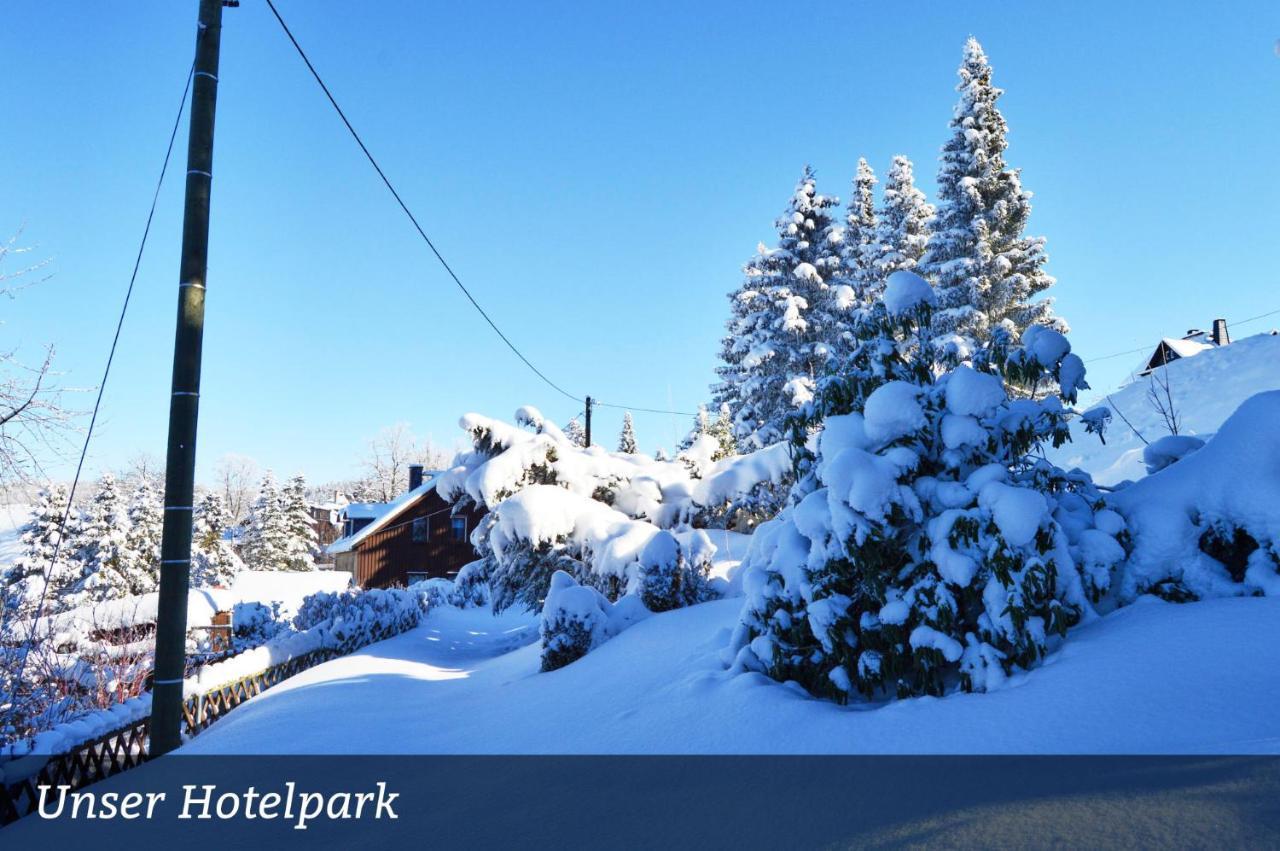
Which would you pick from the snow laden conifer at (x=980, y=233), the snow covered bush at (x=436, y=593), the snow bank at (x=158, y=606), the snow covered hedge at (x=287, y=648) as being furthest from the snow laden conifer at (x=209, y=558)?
the snow laden conifer at (x=980, y=233)

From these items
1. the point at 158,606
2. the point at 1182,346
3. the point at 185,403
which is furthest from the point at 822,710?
the point at 1182,346

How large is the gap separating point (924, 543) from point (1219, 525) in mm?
1904

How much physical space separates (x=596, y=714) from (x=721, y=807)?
7.50 ft

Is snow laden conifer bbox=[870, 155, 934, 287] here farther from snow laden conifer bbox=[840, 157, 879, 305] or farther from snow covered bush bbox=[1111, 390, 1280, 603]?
snow covered bush bbox=[1111, 390, 1280, 603]

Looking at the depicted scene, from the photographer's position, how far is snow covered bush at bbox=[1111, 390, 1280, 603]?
4555 millimetres

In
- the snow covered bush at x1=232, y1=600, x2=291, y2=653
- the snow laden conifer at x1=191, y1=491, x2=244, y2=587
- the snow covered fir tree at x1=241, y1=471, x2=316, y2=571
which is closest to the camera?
the snow covered bush at x1=232, y1=600, x2=291, y2=653

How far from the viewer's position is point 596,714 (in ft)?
17.6

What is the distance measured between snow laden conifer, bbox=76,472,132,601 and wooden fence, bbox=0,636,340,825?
92.8ft

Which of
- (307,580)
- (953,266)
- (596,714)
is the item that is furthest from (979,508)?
(307,580)

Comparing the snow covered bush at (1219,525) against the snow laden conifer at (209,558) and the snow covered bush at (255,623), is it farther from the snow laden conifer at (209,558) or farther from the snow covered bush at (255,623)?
the snow laden conifer at (209,558)

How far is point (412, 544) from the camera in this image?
3825 cm

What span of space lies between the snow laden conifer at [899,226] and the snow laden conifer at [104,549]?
3338 centimetres

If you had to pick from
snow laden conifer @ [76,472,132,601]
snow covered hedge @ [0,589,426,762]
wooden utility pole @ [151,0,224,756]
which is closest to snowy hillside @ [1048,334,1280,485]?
snow covered hedge @ [0,589,426,762]

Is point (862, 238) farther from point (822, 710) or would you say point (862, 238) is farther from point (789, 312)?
point (822, 710)
